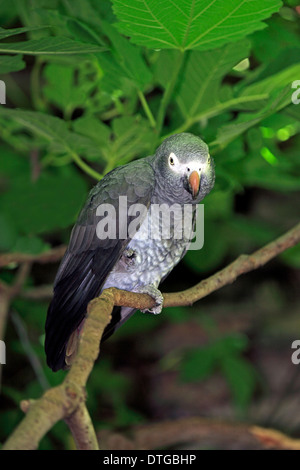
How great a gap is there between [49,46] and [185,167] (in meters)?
0.31

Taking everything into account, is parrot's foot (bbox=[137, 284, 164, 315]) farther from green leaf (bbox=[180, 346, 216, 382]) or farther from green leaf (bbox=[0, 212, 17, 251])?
green leaf (bbox=[180, 346, 216, 382])

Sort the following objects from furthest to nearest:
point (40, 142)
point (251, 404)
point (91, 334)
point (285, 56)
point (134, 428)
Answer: point (251, 404)
point (134, 428)
point (40, 142)
point (285, 56)
point (91, 334)

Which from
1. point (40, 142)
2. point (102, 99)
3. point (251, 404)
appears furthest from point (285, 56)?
point (251, 404)

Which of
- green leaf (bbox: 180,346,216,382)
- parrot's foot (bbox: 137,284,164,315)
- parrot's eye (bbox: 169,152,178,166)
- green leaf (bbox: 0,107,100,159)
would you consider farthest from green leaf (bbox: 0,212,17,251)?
green leaf (bbox: 180,346,216,382)

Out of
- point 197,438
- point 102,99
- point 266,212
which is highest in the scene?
point 266,212

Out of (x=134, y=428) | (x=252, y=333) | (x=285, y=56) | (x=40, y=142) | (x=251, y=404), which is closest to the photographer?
(x=285, y=56)

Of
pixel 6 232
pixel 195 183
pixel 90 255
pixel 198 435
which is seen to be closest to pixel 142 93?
pixel 195 183

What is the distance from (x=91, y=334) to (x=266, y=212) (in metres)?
1.83

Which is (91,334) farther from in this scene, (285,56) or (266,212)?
(266,212)

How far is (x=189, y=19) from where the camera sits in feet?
2.55

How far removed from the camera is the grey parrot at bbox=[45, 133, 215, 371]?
93 cm

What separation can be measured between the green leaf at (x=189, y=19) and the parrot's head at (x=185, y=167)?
0.17 metres

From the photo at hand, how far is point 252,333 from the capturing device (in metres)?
2.34

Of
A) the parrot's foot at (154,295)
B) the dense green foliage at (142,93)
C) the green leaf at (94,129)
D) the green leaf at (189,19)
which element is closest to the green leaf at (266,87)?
the dense green foliage at (142,93)
